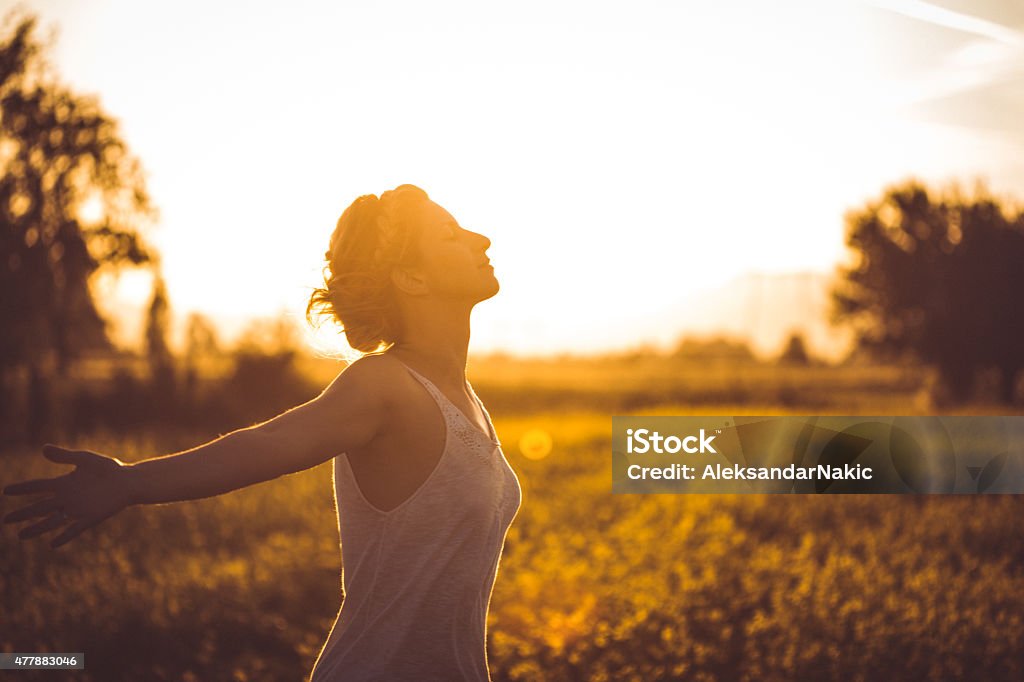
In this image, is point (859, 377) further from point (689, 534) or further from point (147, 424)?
point (689, 534)

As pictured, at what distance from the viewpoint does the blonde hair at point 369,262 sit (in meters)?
2.15

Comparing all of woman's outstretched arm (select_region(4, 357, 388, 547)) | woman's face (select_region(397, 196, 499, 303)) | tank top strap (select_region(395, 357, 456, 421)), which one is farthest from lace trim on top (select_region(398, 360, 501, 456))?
woman's face (select_region(397, 196, 499, 303))

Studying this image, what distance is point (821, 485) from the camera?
12281 millimetres

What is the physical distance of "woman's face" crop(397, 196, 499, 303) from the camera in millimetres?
2205

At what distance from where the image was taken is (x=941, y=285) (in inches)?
1414

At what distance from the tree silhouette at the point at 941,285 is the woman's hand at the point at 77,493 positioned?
36603 mm

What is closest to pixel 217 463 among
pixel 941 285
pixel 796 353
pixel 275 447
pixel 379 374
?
pixel 275 447

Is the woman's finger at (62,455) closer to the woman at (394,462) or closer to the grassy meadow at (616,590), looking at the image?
the woman at (394,462)

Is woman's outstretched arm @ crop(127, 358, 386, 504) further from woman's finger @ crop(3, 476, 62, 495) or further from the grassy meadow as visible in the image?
the grassy meadow

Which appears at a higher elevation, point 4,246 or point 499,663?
point 4,246

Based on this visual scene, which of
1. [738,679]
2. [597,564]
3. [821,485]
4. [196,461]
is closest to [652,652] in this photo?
[738,679]

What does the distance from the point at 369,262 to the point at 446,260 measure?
0.18 metres

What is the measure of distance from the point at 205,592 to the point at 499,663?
9.44 ft

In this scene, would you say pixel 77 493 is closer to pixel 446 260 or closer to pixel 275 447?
pixel 275 447
